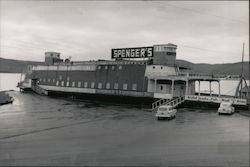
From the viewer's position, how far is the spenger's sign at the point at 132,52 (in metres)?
66.5

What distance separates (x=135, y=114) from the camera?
50.1 m

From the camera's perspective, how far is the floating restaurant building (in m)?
61.6

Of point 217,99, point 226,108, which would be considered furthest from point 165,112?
point 217,99

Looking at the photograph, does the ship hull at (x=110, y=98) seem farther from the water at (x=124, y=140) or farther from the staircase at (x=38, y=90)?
the water at (x=124, y=140)

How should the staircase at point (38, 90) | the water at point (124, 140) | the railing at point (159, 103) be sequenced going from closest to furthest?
the water at point (124, 140)
the railing at point (159, 103)
the staircase at point (38, 90)

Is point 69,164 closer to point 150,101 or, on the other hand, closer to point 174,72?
point 150,101

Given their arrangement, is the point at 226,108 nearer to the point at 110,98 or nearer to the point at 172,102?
the point at 172,102

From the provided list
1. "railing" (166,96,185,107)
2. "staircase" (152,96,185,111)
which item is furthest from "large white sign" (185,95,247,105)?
"staircase" (152,96,185,111)

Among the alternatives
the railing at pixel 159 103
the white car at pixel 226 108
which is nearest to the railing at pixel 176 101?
the railing at pixel 159 103

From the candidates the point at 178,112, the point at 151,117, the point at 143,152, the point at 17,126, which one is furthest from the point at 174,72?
the point at 143,152

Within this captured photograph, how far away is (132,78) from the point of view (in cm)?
6575

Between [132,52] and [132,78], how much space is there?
675 centimetres

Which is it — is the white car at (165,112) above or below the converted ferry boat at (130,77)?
below

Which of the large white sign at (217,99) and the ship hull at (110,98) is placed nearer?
the large white sign at (217,99)
